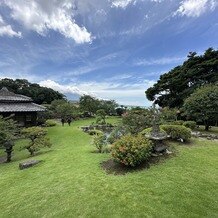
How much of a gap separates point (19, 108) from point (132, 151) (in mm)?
22158

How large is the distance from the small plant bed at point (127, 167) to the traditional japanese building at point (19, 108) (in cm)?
1952

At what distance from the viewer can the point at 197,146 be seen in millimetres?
12367

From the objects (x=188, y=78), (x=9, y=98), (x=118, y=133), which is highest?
(x=188, y=78)

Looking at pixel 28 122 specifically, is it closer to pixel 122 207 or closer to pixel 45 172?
pixel 45 172

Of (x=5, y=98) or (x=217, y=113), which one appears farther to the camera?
(x=5, y=98)

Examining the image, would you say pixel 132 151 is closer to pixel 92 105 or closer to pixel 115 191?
pixel 115 191

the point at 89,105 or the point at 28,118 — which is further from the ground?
the point at 89,105

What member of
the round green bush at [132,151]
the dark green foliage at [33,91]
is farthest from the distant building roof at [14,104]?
the dark green foliage at [33,91]

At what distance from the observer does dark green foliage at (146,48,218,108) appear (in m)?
30.8

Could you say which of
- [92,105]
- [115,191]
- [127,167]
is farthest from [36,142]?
[92,105]

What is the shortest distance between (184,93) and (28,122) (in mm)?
23060

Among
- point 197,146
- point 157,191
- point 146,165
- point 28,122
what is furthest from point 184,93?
point 157,191

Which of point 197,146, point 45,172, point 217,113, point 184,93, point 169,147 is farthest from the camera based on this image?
point 184,93

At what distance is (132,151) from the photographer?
28.5 ft
